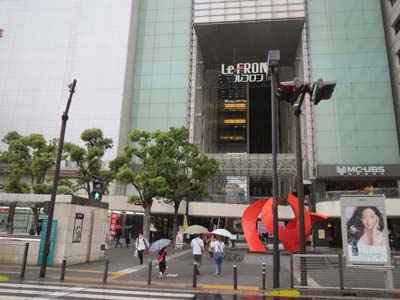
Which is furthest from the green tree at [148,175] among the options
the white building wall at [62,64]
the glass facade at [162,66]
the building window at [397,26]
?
the building window at [397,26]

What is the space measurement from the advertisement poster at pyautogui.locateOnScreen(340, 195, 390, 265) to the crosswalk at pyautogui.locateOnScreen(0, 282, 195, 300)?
18.9 ft

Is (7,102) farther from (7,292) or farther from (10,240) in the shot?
(7,292)

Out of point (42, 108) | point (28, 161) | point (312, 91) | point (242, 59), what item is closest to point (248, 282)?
point (312, 91)

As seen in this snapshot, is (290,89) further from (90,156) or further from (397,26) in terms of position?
(397,26)

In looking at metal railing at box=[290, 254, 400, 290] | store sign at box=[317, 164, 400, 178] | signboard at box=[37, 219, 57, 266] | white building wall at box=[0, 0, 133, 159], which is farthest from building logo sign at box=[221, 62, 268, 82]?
metal railing at box=[290, 254, 400, 290]

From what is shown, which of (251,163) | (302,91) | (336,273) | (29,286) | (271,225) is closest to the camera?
(29,286)

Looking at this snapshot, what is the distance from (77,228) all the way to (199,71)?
118 feet

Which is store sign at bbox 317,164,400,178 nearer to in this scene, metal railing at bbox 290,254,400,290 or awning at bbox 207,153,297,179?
awning at bbox 207,153,297,179

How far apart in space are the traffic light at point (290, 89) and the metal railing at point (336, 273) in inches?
222

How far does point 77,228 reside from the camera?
666 inches

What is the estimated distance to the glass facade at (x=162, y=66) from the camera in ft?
142

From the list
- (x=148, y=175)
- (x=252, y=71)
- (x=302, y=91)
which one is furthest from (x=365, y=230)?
(x=252, y=71)

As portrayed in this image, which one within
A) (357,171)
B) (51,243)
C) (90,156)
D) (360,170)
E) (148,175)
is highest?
(360,170)

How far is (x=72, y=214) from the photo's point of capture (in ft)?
54.0
